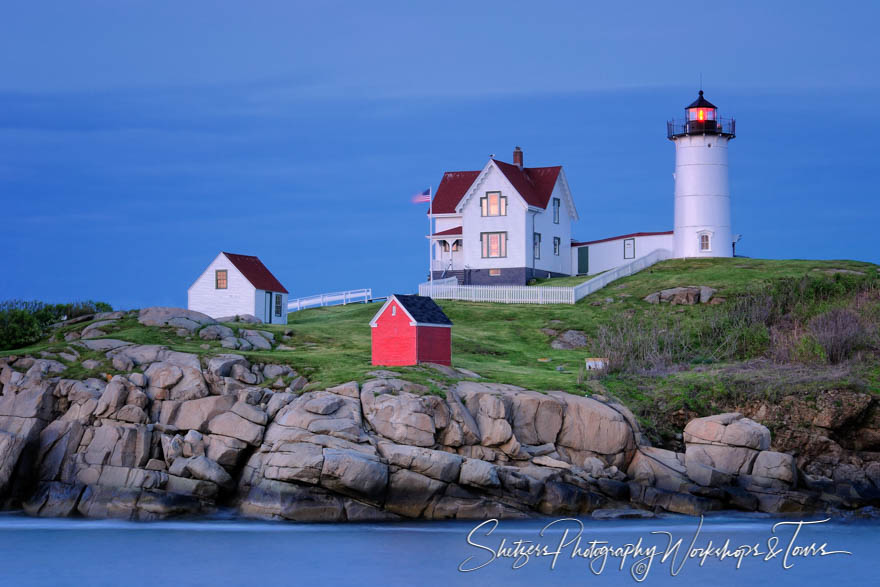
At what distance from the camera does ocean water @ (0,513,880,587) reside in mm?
24859

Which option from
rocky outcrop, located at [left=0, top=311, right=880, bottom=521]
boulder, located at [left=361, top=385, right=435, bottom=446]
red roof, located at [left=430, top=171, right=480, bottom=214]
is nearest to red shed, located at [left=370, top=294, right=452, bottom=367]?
rocky outcrop, located at [left=0, top=311, right=880, bottom=521]

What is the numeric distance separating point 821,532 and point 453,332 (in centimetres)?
2088

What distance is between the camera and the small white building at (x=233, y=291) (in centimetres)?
4897

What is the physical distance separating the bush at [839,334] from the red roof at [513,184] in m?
20.2

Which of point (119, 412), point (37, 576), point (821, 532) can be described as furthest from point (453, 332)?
point (37, 576)

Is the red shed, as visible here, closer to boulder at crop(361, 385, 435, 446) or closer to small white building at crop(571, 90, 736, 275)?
boulder at crop(361, 385, 435, 446)

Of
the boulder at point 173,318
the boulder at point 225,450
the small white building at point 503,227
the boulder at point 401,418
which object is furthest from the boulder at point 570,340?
the boulder at point 225,450

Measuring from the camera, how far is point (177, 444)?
3147 cm

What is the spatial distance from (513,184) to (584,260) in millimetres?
7916

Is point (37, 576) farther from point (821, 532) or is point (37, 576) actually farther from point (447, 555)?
point (821, 532)

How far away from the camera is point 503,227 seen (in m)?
59.6

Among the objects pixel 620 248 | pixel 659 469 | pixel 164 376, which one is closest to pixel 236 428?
pixel 164 376

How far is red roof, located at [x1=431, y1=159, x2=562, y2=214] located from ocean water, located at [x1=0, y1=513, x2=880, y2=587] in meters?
32.1

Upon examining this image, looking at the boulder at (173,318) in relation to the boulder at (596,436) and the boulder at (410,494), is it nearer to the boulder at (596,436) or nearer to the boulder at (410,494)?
the boulder at (410,494)
